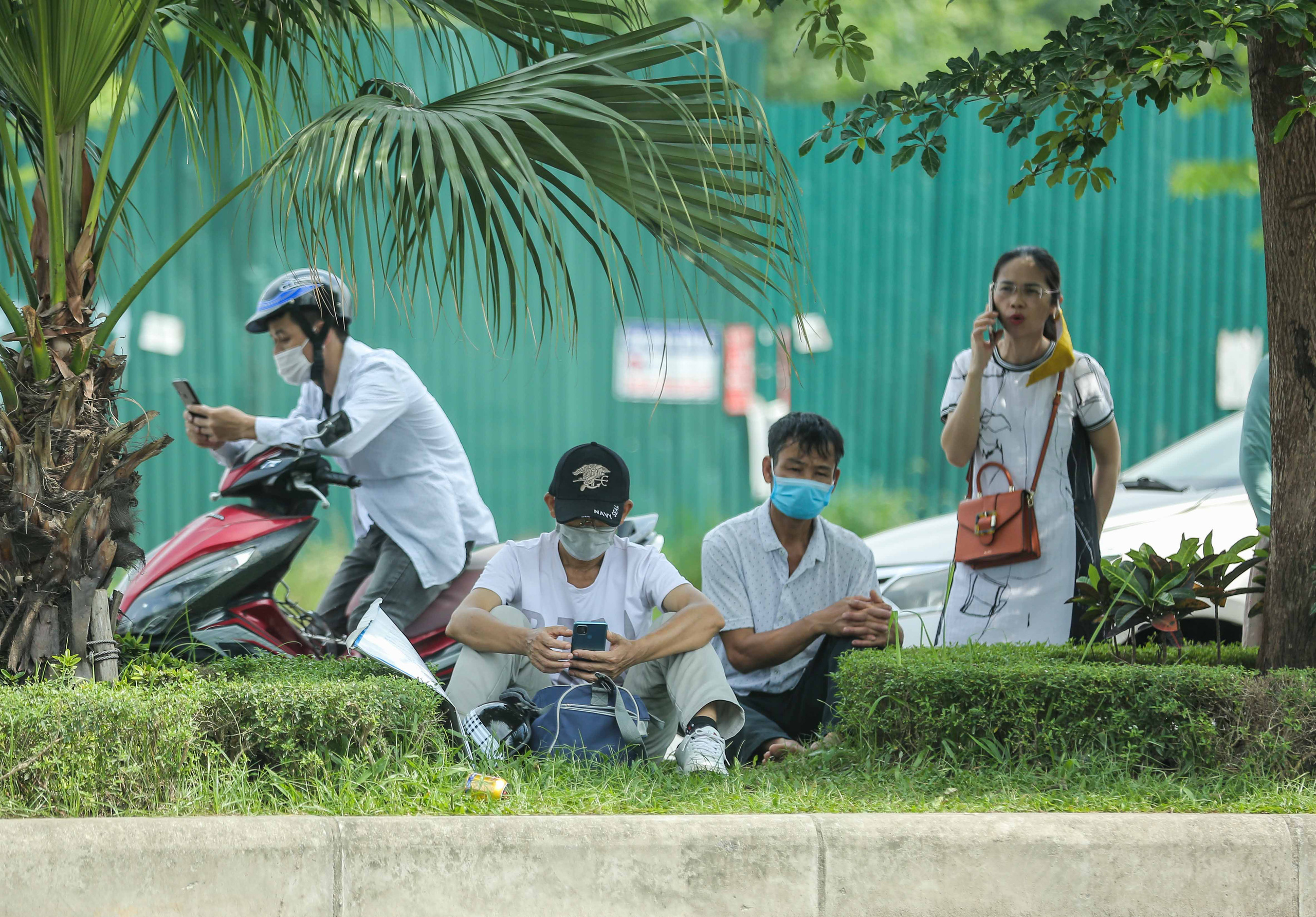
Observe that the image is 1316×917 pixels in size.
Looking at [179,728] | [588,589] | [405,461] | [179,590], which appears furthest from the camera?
[405,461]

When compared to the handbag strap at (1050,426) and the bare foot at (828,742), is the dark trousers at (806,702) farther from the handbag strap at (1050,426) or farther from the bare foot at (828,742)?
the handbag strap at (1050,426)

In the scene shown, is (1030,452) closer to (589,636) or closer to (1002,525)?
(1002,525)

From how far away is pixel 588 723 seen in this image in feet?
13.5

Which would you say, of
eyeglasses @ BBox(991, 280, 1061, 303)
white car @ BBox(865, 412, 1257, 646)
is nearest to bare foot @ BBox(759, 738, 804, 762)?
white car @ BBox(865, 412, 1257, 646)

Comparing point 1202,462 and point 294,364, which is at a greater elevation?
point 294,364

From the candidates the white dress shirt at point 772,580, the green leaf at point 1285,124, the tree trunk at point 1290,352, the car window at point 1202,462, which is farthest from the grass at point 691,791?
the car window at point 1202,462

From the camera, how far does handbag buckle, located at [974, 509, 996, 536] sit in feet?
15.8

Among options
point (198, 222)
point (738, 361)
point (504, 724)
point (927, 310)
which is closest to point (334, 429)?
point (198, 222)

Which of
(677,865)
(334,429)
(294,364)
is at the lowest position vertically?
(677,865)

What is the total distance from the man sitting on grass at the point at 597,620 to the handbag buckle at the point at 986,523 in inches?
44.4

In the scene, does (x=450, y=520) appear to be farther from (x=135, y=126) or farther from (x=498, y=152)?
(x=135, y=126)

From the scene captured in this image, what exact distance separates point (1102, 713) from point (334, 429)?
275 centimetres

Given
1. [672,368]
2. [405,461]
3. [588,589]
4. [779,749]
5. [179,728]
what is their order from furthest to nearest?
[672,368], [405,461], [588,589], [779,749], [179,728]

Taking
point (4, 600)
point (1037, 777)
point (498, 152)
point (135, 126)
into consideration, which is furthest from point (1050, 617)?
point (135, 126)
